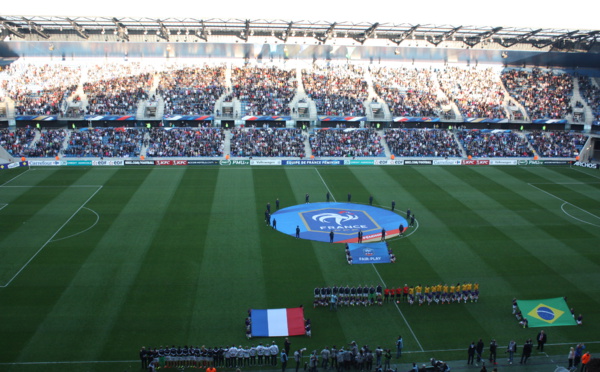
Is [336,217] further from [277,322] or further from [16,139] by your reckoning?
[16,139]

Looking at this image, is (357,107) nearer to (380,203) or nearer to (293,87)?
(293,87)

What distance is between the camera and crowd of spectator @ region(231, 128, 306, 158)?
198 feet

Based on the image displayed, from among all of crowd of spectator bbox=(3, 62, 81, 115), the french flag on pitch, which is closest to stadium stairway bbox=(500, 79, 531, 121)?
the french flag on pitch

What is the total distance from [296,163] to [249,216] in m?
20.6

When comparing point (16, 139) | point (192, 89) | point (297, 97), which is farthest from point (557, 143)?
point (16, 139)

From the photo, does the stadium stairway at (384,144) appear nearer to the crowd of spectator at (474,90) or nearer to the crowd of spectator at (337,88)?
the crowd of spectator at (337,88)

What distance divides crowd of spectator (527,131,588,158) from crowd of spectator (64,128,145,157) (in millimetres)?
50961

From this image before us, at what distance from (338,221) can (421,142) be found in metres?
29.8

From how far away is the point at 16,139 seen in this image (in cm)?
5897

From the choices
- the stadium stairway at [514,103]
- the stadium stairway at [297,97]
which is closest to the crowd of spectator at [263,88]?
the stadium stairway at [297,97]

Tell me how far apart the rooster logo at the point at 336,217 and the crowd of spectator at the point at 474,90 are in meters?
37.3

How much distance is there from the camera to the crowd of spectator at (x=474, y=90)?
7069 cm

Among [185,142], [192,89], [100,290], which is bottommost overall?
[100,290]

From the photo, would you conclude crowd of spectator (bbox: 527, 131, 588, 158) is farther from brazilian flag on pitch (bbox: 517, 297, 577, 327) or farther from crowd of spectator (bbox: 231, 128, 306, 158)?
brazilian flag on pitch (bbox: 517, 297, 577, 327)
